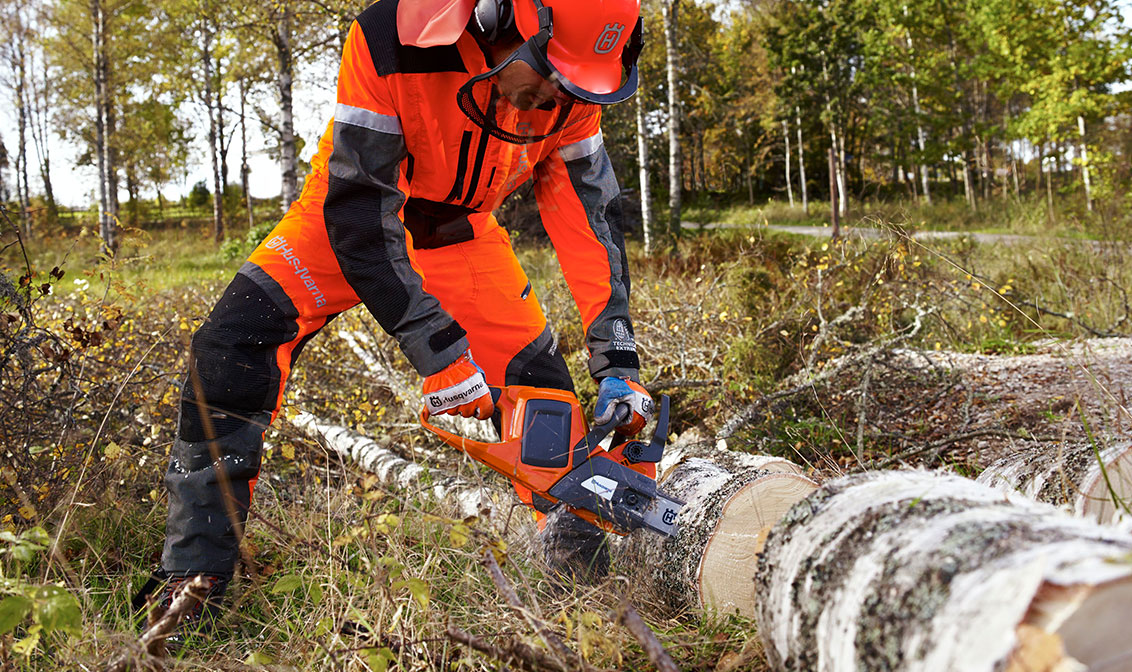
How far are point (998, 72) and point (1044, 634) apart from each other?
75.4 ft

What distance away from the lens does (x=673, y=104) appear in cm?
1181

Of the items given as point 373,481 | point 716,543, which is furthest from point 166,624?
point 716,543

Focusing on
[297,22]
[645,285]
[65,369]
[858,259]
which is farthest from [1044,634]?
[297,22]

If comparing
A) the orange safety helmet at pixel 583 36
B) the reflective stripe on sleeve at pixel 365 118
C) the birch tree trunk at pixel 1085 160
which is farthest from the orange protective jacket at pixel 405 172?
the birch tree trunk at pixel 1085 160

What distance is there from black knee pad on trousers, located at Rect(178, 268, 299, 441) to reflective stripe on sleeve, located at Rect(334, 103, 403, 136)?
23.1 inches

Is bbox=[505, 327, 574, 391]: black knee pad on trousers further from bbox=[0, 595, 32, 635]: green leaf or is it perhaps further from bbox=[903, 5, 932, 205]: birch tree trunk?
bbox=[903, 5, 932, 205]: birch tree trunk

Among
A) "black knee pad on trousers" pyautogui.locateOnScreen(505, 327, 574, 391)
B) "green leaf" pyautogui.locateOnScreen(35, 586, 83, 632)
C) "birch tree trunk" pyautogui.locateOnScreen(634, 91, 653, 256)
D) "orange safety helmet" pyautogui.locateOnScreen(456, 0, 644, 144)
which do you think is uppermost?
"birch tree trunk" pyautogui.locateOnScreen(634, 91, 653, 256)

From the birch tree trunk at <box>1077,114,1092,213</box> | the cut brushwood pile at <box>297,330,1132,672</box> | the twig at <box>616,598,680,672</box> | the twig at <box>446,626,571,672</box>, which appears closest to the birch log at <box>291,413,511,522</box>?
the cut brushwood pile at <box>297,330,1132,672</box>

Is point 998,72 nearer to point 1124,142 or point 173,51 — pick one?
point 1124,142

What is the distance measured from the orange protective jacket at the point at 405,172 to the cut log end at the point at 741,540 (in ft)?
2.01

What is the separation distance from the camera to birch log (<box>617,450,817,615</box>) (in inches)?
83.2

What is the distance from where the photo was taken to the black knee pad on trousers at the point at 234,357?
2.29 meters

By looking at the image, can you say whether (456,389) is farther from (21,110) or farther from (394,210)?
(21,110)

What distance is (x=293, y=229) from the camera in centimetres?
238
